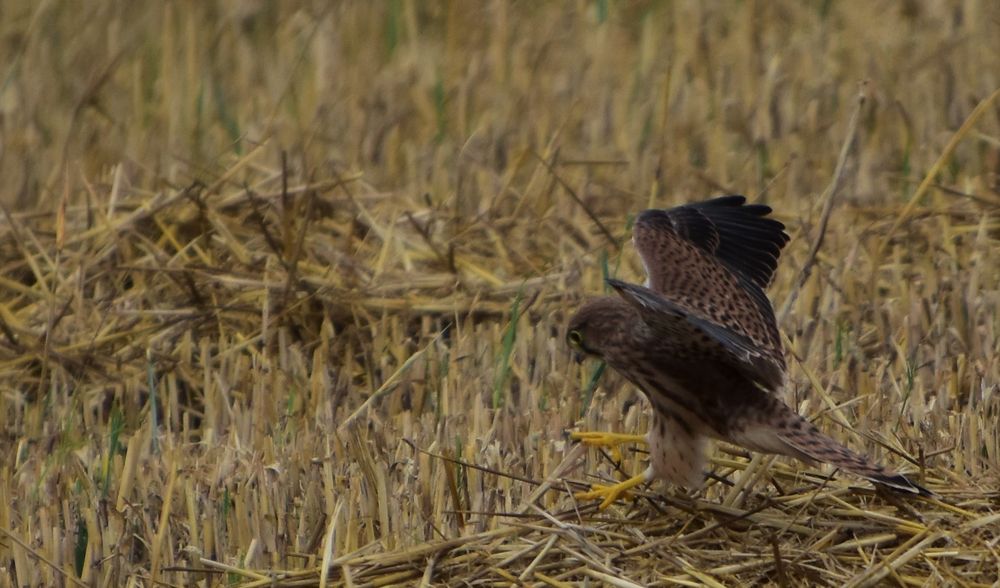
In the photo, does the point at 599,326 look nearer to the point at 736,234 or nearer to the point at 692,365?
the point at 692,365

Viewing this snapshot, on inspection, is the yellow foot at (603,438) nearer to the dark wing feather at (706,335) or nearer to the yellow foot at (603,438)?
the yellow foot at (603,438)

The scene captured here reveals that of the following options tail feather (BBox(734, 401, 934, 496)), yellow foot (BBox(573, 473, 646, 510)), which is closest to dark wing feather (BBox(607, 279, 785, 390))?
tail feather (BBox(734, 401, 934, 496))

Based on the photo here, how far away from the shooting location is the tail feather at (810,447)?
13.3 ft

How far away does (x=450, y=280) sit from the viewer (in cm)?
632

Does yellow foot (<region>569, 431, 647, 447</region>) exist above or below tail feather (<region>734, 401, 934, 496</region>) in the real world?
below

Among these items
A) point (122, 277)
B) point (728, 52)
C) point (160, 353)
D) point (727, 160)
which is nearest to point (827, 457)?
point (160, 353)

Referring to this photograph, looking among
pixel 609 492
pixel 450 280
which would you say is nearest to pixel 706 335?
pixel 609 492

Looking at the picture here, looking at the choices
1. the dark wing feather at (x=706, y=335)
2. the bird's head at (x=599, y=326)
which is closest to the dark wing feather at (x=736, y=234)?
the bird's head at (x=599, y=326)

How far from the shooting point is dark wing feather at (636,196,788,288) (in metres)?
5.13

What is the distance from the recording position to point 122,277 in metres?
6.40

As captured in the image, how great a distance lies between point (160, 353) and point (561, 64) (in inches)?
139

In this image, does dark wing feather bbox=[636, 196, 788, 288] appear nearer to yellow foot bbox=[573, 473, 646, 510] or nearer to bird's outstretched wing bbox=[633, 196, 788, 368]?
bird's outstretched wing bbox=[633, 196, 788, 368]

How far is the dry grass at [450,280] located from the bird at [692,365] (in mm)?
138

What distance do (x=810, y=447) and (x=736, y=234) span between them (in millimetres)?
1082
